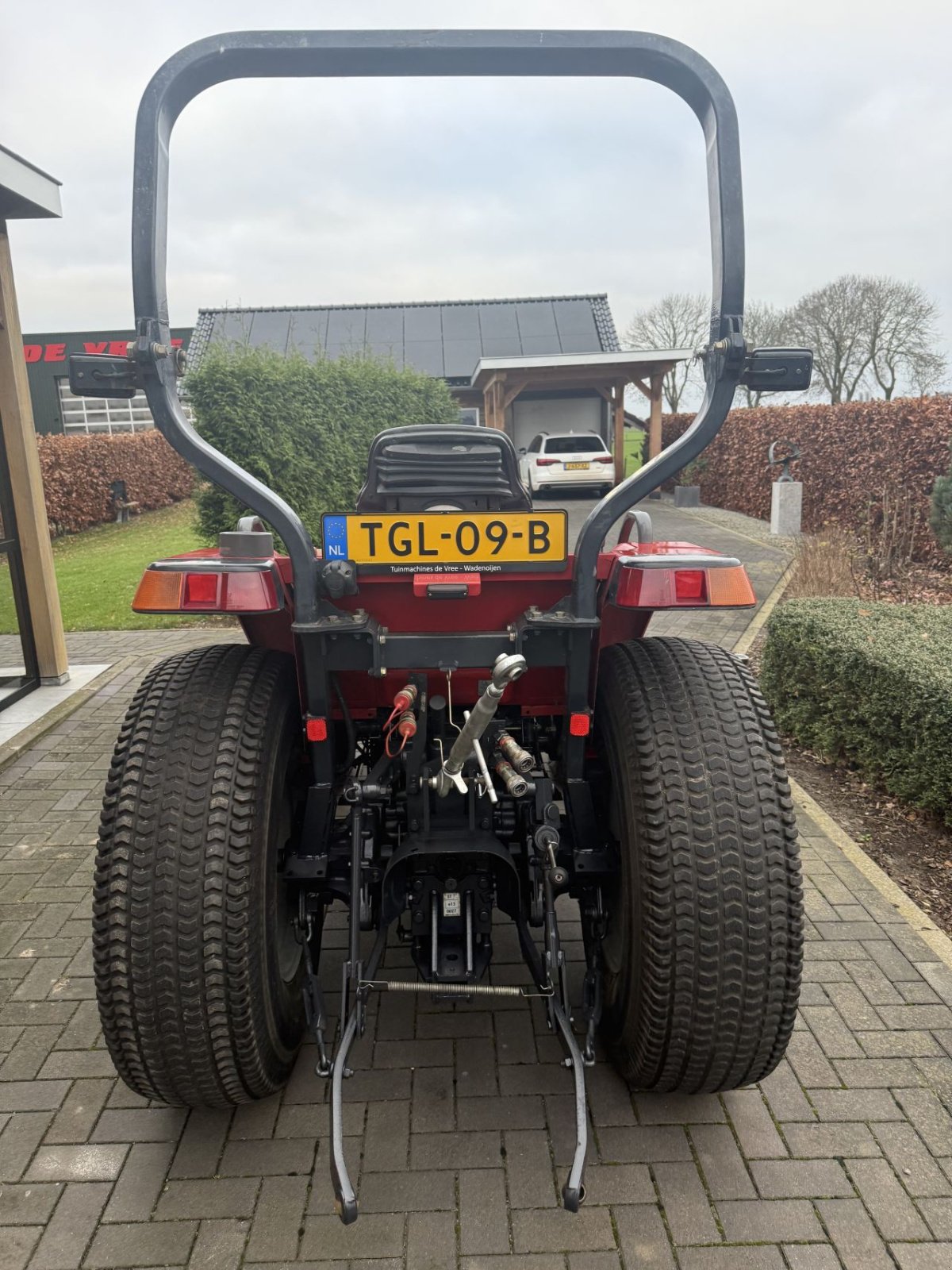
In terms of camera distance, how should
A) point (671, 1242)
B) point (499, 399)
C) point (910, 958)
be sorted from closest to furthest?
point (671, 1242) < point (910, 958) < point (499, 399)

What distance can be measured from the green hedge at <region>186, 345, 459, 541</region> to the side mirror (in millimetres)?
6828

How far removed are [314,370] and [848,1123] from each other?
29.7ft

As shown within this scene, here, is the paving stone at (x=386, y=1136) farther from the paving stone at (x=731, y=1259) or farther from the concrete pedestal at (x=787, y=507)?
the concrete pedestal at (x=787, y=507)

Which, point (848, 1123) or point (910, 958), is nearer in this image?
point (848, 1123)

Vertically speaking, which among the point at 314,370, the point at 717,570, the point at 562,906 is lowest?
the point at 562,906

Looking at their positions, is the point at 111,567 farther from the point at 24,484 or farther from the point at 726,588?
the point at 726,588

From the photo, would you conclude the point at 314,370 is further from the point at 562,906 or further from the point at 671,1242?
Result: the point at 671,1242

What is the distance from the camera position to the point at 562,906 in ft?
10.6

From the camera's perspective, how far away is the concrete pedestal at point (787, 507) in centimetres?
1248

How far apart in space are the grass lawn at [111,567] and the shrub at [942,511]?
758 centimetres

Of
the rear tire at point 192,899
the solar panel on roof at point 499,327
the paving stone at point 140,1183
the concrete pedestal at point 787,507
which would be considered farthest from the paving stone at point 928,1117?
the solar panel on roof at point 499,327

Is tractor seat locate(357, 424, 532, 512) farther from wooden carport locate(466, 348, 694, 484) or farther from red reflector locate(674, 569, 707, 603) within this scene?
wooden carport locate(466, 348, 694, 484)

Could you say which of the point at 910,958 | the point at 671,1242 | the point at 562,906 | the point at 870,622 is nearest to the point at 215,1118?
the point at 671,1242

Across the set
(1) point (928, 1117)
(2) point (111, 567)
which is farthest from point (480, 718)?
(2) point (111, 567)
